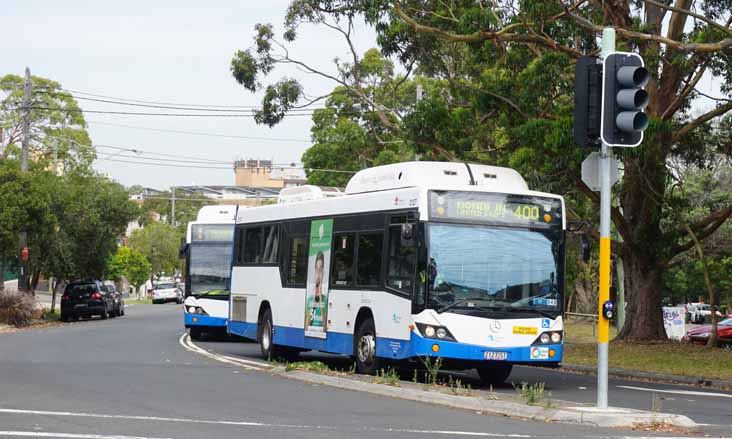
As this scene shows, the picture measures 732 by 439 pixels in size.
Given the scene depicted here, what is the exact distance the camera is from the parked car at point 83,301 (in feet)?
160

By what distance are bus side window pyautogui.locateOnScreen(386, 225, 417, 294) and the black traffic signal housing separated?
14.8 feet

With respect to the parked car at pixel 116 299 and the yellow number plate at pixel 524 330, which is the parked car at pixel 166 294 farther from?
the yellow number plate at pixel 524 330

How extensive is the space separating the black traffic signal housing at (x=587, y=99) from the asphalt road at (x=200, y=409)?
10.9ft

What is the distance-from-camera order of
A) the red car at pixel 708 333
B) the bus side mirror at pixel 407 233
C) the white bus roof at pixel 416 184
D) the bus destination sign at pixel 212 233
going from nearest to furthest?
the bus side mirror at pixel 407 233 → the white bus roof at pixel 416 184 → the bus destination sign at pixel 212 233 → the red car at pixel 708 333

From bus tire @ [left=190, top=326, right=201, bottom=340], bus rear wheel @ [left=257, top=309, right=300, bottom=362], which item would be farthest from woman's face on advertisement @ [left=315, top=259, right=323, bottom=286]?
bus tire @ [left=190, top=326, right=201, bottom=340]

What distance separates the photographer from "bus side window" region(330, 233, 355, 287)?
1934 cm

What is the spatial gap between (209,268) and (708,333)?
16956mm

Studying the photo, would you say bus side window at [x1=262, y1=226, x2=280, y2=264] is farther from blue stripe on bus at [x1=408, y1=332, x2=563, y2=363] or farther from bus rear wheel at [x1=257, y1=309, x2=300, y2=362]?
blue stripe on bus at [x1=408, y1=332, x2=563, y2=363]

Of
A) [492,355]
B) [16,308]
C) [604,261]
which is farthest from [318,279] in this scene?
[16,308]

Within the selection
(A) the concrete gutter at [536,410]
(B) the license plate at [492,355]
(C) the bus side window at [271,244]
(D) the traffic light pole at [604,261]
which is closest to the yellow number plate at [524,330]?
(B) the license plate at [492,355]

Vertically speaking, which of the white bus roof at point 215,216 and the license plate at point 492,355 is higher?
the white bus roof at point 215,216

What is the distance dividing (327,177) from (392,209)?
39.3 metres

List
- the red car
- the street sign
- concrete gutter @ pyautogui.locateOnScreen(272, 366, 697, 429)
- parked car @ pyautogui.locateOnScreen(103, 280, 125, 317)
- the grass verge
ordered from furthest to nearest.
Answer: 1. parked car @ pyautogui.locateOnScreen(103, 280, 125, 317)
2. the red car
3. the grass verge
4. the street sign
5. concrete gutter @ pyautogui.locateOnScreen(272, 366, 697, 429)

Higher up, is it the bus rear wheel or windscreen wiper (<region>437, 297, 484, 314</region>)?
windscreen wiper (<region>437, 297, 484, 314</region>)
